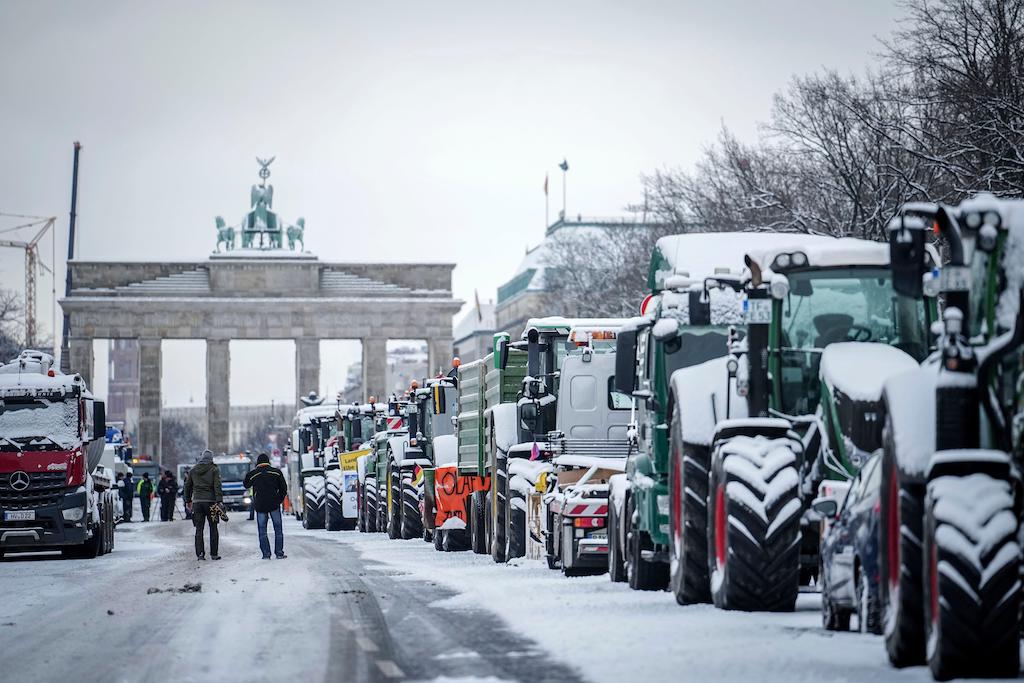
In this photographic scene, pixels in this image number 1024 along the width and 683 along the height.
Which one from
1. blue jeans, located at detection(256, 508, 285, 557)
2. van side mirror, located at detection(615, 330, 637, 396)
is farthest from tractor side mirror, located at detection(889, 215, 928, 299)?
blue jeans, located at detection(256, 508, 285, 557)

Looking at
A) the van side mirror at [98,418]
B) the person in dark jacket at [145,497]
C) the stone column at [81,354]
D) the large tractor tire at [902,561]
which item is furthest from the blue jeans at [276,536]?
the stone column at [81,354]

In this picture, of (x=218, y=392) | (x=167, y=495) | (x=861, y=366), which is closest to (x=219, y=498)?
(x=861, y=366)

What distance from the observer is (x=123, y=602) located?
19047 millimetres

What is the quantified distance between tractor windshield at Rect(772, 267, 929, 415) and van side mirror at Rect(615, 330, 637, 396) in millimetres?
2715

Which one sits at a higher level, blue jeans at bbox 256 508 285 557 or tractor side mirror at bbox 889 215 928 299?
tractor side mirror at bbox 889 215 928 299

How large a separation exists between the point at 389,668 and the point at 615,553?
7.63 metres

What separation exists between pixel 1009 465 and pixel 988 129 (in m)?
25.5

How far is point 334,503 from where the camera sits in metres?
49.2

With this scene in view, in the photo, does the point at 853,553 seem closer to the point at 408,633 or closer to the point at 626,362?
the point at 408,633

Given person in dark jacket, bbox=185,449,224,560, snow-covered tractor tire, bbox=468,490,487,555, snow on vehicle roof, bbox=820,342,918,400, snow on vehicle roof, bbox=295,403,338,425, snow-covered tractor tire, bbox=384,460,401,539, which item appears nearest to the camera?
snow on vehicle roof, bbox=820,342,918,400

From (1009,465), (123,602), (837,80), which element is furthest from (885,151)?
(1009,465)

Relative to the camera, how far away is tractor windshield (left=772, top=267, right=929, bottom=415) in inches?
553

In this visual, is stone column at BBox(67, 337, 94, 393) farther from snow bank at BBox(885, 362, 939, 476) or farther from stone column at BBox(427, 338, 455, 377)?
snow bank at BBox(885, 362, 939, 476)

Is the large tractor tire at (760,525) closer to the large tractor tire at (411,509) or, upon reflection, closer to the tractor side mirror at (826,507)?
the tractor side mirror at (826,507)
